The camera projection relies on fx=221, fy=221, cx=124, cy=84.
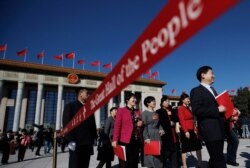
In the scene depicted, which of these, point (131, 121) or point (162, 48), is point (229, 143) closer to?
point (131, 121)

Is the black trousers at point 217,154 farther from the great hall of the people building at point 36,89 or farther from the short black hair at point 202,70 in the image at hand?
the great hall of the people building at point 36,89

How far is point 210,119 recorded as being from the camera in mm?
3055

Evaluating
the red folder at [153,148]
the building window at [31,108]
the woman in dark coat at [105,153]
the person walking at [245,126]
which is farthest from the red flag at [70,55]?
the red folder at [153,148]

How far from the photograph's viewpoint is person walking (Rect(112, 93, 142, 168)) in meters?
4.08

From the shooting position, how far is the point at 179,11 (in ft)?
2.90

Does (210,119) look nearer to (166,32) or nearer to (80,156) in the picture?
(80,156)

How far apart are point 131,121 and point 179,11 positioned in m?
3.52

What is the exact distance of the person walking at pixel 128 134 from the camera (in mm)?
4078

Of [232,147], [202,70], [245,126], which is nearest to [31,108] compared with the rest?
[245,126]

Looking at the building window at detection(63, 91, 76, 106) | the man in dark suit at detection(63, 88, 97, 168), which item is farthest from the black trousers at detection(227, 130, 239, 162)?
the building window at detection(63, 91, 76, 106)

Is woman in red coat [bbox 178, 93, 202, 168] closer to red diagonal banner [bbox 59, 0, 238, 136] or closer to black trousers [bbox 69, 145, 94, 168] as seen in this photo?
black trousers [bbox 69, 145, 94, 168]

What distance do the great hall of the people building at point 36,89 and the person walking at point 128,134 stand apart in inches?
1009

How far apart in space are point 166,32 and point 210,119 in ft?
8.01

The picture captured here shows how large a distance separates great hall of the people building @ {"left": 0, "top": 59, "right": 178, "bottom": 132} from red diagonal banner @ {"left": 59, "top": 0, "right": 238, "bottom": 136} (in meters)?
28.8
